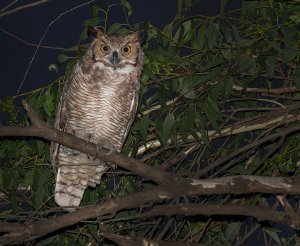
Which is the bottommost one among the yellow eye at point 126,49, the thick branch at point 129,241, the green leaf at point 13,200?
the green leaf at point 13,200

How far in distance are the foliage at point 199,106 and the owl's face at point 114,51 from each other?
0.23 ft

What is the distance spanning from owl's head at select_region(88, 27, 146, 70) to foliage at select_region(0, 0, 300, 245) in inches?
2.6

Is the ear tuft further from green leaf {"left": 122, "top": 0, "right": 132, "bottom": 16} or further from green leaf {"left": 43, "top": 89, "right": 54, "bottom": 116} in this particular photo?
green leaf {"left": 43, "top": 89, "right": 54, "bottom": 116}

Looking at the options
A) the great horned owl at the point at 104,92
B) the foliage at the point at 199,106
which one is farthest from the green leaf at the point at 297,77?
the great horned owl at the point at 104,92

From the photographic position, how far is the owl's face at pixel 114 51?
2.53 meters

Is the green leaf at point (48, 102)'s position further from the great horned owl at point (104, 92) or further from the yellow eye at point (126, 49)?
the yellow eye at point (126, 49)

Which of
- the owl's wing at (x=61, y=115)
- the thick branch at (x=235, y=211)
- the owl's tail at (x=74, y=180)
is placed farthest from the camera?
the owl's tail at (x=74, y=180)

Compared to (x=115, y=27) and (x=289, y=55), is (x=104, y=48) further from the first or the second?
(x=289, y=55)

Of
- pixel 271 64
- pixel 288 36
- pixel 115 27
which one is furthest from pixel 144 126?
pixel 288 36

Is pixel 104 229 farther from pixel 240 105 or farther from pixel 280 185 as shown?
pixel 240 105

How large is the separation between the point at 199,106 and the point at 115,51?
578 millimetres

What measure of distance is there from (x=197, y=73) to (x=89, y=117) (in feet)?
2.00

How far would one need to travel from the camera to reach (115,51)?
2.56 metres

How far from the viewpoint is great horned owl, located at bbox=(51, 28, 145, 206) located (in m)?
2.50
